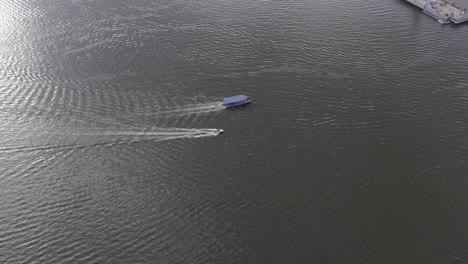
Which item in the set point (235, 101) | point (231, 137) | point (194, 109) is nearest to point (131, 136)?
point (194, 109)

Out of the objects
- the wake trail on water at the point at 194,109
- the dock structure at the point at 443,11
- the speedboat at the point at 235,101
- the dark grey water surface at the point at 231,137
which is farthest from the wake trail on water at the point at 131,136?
the dock structure at the point at 443,11

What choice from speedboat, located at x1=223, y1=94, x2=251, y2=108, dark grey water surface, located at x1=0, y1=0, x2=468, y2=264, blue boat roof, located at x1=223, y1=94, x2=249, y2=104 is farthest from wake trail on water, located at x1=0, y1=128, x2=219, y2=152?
blue boat roof, located at x1=223, y1=94, x2=249, y2=104

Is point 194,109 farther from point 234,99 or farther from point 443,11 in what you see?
point 443,11

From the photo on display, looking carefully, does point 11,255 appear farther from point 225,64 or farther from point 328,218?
point 225,64

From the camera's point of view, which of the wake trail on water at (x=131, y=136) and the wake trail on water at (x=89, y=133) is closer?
the wake trail on water at (x=131, y=136)

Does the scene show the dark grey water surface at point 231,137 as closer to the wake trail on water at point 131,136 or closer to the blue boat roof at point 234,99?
the wake trail on water at point 131,136

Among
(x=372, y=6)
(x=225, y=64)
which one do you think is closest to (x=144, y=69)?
(x=225, y=64)
